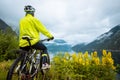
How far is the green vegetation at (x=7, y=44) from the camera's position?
743 inches

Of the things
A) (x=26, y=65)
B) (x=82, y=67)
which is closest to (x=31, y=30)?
(x=26, y=65)

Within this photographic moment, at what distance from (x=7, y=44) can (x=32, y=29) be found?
38.2ft

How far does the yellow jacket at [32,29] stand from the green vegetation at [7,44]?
10096mm

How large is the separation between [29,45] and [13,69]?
915 millimetres

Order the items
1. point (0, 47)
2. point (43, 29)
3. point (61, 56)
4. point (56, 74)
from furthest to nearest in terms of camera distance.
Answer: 1. point (0, 47)
2. point (61, 56)
3. point (56, 74)
4. point (43, 29)

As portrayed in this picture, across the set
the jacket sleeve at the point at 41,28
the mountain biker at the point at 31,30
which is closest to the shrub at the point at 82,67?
the mountain biker at the point at 31,30

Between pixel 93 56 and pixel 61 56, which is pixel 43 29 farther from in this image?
pixel 93 56

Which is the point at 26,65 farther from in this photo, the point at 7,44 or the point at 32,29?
the point at 7,44

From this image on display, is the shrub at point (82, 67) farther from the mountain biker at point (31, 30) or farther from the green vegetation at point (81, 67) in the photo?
the mountain biker at point (31, 30)

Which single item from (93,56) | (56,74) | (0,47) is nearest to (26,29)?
(56,74)

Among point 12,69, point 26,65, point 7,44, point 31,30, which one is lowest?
point 12,69

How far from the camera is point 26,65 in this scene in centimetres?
832

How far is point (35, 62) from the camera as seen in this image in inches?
344

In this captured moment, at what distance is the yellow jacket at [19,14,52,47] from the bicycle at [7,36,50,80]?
190 mm
